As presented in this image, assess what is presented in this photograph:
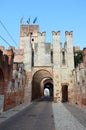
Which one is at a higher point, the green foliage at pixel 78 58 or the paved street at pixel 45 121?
the green foliage at pixel 78 58

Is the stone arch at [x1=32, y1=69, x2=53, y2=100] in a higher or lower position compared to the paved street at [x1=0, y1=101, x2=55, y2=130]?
higher

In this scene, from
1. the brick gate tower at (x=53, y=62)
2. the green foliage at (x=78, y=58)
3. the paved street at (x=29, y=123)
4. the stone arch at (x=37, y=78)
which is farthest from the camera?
the green foliage at (x=78, y=58)

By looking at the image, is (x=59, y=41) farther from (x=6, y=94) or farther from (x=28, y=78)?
(x=6, y=94)

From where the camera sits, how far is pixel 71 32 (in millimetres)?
33781

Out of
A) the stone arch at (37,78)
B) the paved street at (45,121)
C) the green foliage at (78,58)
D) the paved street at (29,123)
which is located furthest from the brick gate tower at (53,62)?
the paved street at (29,123)

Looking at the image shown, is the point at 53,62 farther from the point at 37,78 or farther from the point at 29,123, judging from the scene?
the point at 29,123

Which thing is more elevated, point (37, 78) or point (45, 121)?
point (37, 78)

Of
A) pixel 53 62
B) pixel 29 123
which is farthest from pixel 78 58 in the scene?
pixel 29 123

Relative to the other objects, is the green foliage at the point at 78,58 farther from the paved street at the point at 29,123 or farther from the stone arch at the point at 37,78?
the paved street at the point at 29,123

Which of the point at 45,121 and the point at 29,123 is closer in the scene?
the point at 29,123

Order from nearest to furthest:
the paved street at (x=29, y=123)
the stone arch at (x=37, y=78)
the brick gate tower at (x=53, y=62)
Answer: the paved street at (x=29, y=123)
the brick gate tower at (x=53, y=62)
the stone arch at (x=37, y=78)

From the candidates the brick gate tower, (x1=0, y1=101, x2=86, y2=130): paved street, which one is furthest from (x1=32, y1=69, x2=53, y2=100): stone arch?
(x1=0, y1=101, x2=86, y2=130): paved street

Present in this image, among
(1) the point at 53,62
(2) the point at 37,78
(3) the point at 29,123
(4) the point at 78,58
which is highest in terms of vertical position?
(4) the point at 78,58

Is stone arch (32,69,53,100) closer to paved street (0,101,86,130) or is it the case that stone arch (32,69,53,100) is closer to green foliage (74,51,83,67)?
green foliage (74,51,83,67)
